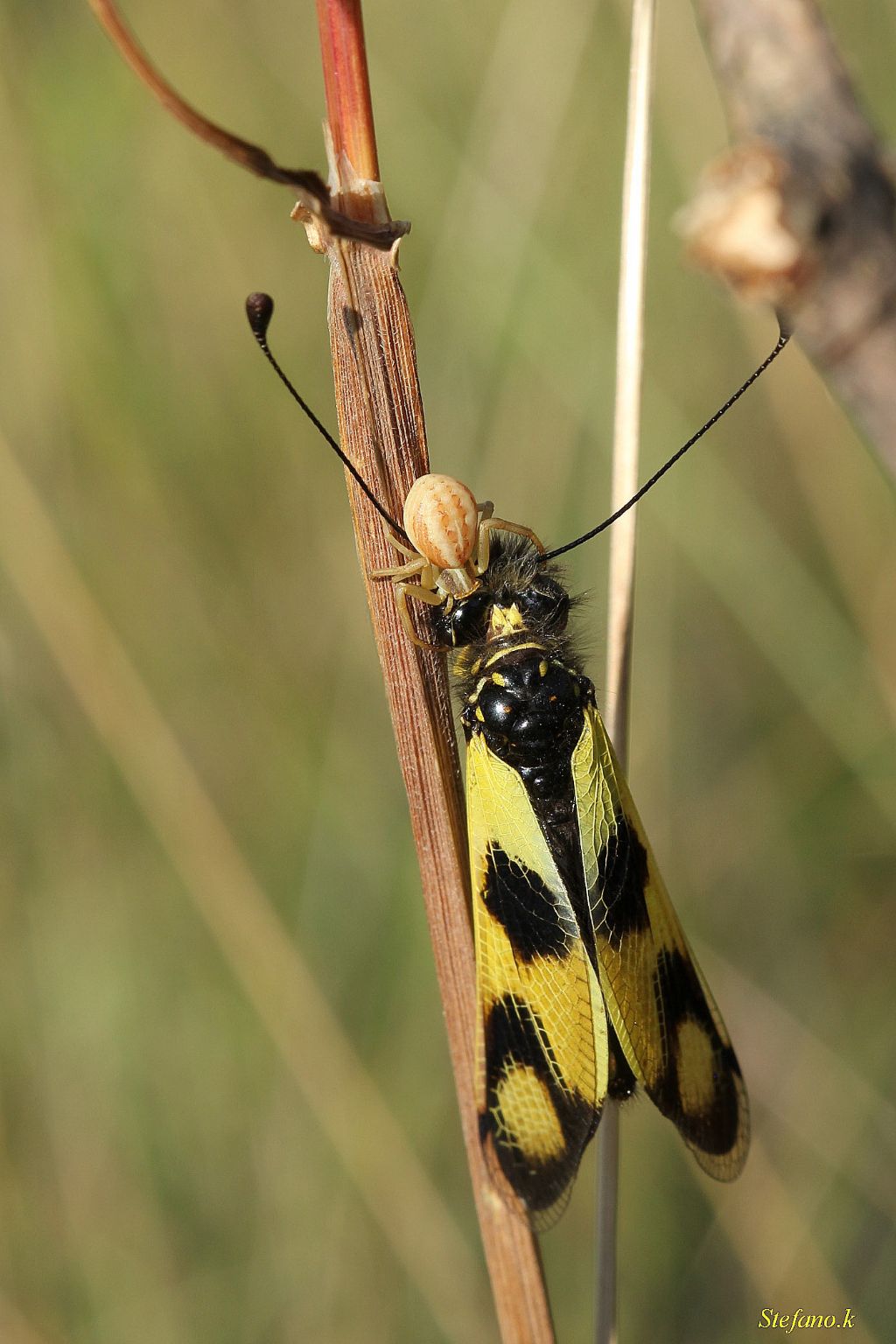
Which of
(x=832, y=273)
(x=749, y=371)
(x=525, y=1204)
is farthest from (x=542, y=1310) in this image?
(x=749, y=371)

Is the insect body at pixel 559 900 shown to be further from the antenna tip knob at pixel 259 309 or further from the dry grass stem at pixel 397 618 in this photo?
the antenna tip knob at pixel 259 309

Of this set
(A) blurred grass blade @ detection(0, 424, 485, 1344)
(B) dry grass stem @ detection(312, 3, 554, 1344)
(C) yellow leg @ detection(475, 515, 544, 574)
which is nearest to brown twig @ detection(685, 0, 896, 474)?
(B) dry grass stem @ detection(312, 3, 554, 1344)

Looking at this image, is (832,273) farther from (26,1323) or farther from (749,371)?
(749,371)

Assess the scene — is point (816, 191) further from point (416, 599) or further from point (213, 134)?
point (416, 599)

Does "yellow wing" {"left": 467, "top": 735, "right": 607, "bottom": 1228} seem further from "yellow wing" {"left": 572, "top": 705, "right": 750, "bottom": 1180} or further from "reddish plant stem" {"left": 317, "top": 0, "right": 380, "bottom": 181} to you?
"reddish plant stem" {"left": 317, "top": 0, "right": 380, "bottom": 181}

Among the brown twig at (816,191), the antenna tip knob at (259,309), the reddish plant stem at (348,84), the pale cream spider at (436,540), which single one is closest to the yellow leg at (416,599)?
the pale cream spider at (436,540)

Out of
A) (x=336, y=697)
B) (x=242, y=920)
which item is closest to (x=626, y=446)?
(x=242, y=920)
